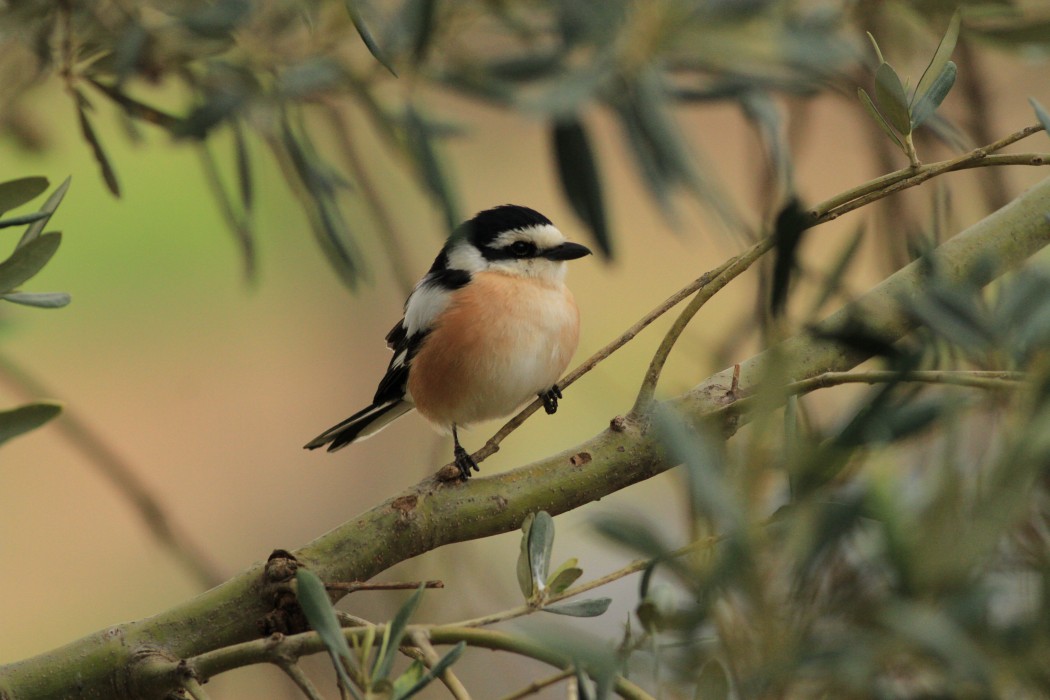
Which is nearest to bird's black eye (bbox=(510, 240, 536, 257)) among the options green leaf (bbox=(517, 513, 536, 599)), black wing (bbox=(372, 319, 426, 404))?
black wing (bbox=(372, 319, 426, 404))

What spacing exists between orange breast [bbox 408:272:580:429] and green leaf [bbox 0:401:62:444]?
3.65 feet

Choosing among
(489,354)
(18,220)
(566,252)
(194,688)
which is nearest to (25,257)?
(18,220)

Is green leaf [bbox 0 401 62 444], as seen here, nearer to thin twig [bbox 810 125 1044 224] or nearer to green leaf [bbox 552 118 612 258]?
thin twig [bbox 810 125 1044 224]

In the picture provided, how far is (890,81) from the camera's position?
910mm

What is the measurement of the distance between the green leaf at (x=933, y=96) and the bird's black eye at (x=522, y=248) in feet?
4.44

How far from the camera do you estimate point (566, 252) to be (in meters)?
2.24

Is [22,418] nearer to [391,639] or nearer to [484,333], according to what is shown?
[391,639]

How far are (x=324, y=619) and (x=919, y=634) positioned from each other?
0.48 metres

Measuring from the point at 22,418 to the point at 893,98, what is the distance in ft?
2.62

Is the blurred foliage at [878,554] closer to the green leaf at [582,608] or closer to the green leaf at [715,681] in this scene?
the green leaf at [715,681]

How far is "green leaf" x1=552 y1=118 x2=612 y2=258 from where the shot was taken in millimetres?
1646

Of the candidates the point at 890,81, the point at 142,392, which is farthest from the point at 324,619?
the point at 142,392

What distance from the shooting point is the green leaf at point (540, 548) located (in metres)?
0.96

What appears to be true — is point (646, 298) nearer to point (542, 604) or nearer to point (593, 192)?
point (593, 192)
